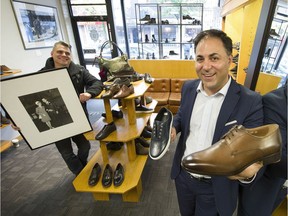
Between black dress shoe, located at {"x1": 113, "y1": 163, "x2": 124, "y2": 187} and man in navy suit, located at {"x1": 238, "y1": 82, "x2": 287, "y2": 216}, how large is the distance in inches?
40.9

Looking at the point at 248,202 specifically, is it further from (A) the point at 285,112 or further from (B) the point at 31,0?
(B) the point at 31,0

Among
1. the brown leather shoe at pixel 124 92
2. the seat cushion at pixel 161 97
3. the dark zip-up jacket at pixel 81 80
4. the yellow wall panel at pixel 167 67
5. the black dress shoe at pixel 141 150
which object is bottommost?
the black dress shoe at pixel 141 150

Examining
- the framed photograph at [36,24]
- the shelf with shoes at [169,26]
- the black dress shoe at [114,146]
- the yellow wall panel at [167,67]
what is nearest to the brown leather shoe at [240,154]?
the black dress shoe at [114,146]

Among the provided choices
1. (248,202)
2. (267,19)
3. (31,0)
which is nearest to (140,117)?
(248,202)

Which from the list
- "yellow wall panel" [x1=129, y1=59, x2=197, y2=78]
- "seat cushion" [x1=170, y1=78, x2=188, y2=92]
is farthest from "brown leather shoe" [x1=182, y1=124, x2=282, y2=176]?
"yellow wall panel" [x1=129, y1=59, x2=197, y2=78]

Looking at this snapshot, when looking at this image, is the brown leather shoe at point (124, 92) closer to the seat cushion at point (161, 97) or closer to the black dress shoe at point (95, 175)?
the black dress shoe at point (95, 175)

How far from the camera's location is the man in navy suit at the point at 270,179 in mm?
729

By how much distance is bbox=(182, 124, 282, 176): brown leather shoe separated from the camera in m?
0.58

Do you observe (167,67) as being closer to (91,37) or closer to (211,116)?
(91,37)

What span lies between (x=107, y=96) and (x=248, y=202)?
3.98ft

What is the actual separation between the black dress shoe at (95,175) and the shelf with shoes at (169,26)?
3.59 metres

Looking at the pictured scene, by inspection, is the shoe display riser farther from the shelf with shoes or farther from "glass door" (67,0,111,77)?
"glass door" (67,0,111,77)

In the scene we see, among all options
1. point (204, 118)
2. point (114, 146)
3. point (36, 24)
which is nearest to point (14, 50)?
point (36, 24)

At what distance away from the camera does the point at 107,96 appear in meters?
1.47
